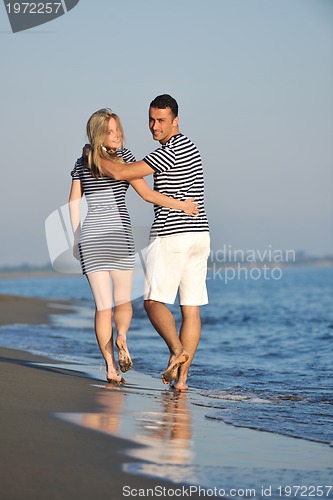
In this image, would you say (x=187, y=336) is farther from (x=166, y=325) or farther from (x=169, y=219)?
(x=169, y=219)

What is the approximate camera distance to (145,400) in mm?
5379

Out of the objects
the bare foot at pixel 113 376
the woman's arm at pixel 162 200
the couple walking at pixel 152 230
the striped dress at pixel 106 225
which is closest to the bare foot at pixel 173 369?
the couple walking at pixel 152 230

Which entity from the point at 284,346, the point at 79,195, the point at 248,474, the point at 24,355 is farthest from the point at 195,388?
the point at 284,346

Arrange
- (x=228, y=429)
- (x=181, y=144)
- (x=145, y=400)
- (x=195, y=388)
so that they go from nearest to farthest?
(x=228, y=429)
(x=145, y=400)
(x=181, y=144)
(x=195, y=388)

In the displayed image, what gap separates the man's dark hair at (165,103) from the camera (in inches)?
232

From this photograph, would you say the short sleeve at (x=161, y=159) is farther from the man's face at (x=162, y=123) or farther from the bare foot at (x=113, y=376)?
the bare foot at (x=113, y=376)

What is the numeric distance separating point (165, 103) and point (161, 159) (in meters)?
0.39

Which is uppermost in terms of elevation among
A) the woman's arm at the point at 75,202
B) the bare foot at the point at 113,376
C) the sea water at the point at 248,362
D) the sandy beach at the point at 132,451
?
the woman's arm at the point at 75,202

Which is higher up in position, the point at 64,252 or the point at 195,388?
the point at 64,252

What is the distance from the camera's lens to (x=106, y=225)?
610 centimetres

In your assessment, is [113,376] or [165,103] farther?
[113,376]

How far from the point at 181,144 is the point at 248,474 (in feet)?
9.51

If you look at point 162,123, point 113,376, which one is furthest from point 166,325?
point 162,123

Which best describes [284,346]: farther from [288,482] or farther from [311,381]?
[288,482]
